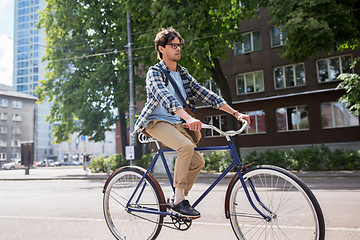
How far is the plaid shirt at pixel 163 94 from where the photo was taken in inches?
127

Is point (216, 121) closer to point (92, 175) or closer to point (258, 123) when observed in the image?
point (258, 123)

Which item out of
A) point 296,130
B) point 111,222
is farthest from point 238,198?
point 296,130

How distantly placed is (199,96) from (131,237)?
1738 mm

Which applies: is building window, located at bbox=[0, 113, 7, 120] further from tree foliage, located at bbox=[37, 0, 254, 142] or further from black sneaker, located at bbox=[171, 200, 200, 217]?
black sneaker, located at bbox=[171, 200, 200, 217]

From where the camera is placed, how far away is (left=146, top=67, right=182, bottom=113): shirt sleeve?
3.16 m

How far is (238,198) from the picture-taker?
3.04m

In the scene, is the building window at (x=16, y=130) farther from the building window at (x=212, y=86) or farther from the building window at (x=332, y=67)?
the building window at (x=332, y=67)

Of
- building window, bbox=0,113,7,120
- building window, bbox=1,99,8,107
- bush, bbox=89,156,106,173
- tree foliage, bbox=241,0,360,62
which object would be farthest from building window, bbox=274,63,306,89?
building window, bbox=1,99,8,107

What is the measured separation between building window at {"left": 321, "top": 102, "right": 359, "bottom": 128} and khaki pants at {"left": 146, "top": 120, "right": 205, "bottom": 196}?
72.8 feet

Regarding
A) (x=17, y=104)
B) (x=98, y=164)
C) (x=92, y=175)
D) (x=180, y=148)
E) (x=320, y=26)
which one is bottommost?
(x=92, y=175)

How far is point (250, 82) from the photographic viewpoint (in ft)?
88.4

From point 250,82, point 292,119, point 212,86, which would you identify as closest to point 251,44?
point 250,82

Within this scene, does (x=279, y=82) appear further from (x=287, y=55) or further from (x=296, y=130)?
(x=287, y=55)

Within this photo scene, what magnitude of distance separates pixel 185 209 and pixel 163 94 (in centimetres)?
114
